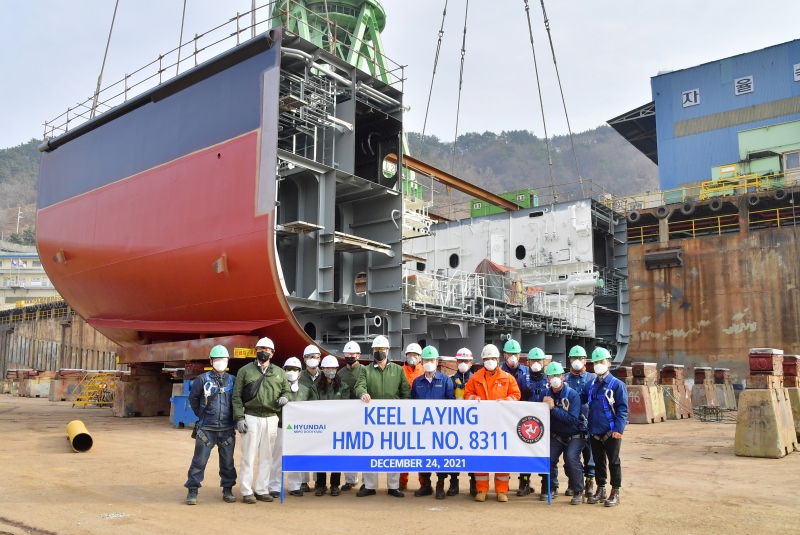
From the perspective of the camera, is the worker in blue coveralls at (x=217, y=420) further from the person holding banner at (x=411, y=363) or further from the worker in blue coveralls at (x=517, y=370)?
the worker in blue coveralls at (x=517, y=370)

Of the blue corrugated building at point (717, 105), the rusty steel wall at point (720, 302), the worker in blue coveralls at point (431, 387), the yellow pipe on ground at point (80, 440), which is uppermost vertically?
the blue corrugated building at point (717, 105)

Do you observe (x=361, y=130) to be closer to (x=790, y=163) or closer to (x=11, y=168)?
(x=790, y=163)

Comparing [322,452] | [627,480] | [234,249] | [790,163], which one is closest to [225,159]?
[234,249]

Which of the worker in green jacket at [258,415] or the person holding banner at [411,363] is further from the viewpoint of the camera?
the person holding banner at [411,363]

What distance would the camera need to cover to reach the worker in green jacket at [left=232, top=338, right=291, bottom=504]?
22.8 feet

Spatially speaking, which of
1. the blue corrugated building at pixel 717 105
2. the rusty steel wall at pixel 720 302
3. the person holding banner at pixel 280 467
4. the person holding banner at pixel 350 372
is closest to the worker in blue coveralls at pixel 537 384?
the person holding banner at pixel 350 372

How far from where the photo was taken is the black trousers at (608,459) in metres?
6.69

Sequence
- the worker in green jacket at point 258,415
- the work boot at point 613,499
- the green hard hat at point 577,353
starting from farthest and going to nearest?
1. the green hard hat at point 577,353
2. the worker in green jacket at point 258,415
3. the work boot at point 613,499

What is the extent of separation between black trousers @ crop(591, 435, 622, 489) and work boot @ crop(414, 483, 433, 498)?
5.89 ft

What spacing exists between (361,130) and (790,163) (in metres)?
24.3

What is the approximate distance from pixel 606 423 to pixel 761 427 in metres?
4.77

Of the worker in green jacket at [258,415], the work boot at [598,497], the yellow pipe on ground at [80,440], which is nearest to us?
the work boot at [598,497]

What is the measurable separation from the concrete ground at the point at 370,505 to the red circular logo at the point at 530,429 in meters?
0.65

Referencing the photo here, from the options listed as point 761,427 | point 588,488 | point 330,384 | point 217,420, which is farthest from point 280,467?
point 761,427
